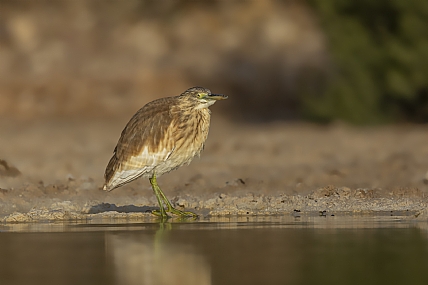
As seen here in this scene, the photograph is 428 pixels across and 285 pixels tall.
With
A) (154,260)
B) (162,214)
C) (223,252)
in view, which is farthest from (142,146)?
(154,260)

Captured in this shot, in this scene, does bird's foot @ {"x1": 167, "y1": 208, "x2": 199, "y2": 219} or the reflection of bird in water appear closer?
the reflection of bird in water

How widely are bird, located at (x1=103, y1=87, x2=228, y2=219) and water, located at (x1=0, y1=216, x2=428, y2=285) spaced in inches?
52.5

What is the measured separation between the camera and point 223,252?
7730mm

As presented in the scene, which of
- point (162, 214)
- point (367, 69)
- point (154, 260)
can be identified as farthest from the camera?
point (367, 69)

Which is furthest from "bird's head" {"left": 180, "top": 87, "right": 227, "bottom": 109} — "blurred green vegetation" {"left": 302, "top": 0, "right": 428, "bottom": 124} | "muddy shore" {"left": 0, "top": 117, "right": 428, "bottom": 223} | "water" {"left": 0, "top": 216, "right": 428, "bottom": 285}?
"blurred green vegetation" {"left": 302, "top": 0, "right": 428, "bottom": 124}

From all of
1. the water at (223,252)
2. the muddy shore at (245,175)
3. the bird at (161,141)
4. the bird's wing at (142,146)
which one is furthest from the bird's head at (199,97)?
the water at (223,252)

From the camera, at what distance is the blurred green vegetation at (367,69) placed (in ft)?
65.0

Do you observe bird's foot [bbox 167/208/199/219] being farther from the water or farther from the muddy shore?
the water

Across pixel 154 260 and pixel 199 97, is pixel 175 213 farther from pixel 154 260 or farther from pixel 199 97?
pixel 154 260

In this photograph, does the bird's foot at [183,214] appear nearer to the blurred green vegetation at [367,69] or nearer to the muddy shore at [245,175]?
the muddy shore at [245,175]

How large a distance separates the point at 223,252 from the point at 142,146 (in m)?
4.26

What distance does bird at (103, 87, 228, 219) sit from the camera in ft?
38.6

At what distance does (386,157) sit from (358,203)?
14.0 feet

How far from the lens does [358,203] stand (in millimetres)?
11781
